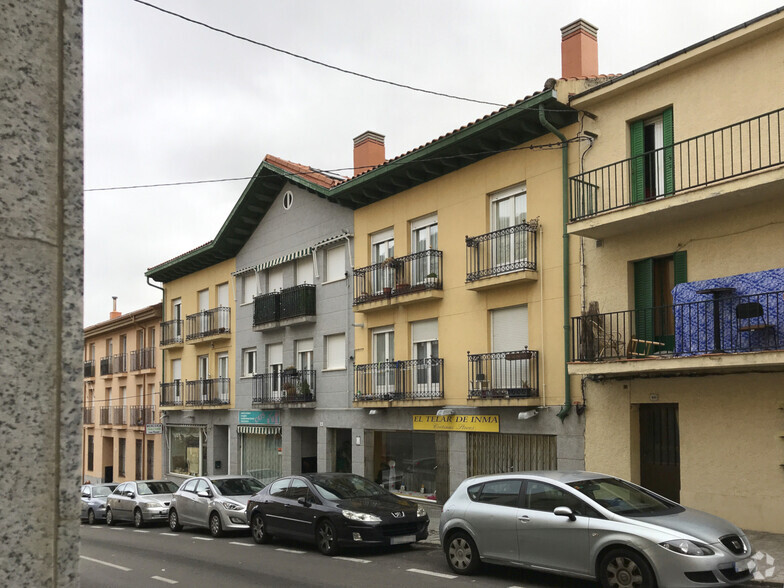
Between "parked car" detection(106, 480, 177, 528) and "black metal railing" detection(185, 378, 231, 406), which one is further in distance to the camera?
"black metal railing" detection(185, 378, 231, 406)

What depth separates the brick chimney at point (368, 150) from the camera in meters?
26.1

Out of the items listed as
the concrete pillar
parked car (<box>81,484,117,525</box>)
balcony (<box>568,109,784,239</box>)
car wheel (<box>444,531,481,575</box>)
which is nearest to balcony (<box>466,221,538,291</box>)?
balcony (<box>568,109,784,239</box>)

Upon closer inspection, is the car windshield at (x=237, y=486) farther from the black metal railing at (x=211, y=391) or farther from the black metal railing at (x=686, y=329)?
the black metal railing at (x=211, y=391)

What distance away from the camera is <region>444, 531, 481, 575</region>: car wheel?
11930 millimetres

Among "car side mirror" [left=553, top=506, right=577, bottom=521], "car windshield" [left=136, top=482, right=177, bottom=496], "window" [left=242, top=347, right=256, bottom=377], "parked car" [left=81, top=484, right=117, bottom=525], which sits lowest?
"parked car" [left=81, top=484, right=117, bottom=525]

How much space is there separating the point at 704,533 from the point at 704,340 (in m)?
5.62

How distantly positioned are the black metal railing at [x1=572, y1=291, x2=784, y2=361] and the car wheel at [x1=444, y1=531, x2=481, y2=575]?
17.9 ft

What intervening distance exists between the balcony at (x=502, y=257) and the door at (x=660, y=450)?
413 centimetres

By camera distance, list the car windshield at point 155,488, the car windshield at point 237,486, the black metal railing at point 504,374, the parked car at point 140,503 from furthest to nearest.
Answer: the car windshield at point 155,488 < the parked car at point 140,503 < the car windshield at point 237,486 < the black metal railing at point 504,374

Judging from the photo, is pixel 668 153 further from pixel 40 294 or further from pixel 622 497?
pixel 40 294

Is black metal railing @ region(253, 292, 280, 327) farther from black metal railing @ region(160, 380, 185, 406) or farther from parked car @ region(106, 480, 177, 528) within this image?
black metal railing @ region(160, 380, 185, 406)

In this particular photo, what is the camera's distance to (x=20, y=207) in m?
1.64

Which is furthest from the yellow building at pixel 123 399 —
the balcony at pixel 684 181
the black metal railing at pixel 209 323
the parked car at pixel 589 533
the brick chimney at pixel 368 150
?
the parked car at pixel 589 533

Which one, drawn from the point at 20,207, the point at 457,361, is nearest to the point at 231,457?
the point at 457,361
